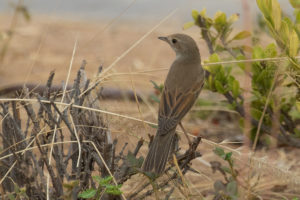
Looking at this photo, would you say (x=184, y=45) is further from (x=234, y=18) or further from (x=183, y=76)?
(x=234, y=18)

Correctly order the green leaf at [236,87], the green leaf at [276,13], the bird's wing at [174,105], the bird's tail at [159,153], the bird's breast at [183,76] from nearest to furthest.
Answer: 1. the bird's tail at [159,153]
2. the bird's wing at [174,105]
3. the green leaf at [276,13]
4. the bird's breast at [183,76]
5. the green leaf at [236,87]

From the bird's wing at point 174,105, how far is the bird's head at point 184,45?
1.09 ft

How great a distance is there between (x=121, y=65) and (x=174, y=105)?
559cm

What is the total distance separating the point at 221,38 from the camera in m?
4.38

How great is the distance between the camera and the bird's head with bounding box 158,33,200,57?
12.6 feet

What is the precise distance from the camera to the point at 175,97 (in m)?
3.51

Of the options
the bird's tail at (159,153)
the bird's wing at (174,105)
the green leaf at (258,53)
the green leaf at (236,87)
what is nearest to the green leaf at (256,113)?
the green leaf at (236,87)

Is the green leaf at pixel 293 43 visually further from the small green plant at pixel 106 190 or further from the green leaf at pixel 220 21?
the small green plant at pixel 106 190

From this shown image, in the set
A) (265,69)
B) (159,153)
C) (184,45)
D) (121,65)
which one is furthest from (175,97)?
(121,65)

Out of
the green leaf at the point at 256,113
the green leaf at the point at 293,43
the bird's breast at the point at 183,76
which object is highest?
the green leaf at the point at 293,43

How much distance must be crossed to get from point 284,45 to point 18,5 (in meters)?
2.94

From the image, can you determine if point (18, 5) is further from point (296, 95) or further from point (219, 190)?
point (219, 190)

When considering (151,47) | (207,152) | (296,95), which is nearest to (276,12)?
(296,95)

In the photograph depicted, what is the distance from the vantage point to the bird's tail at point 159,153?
288 centimetres
